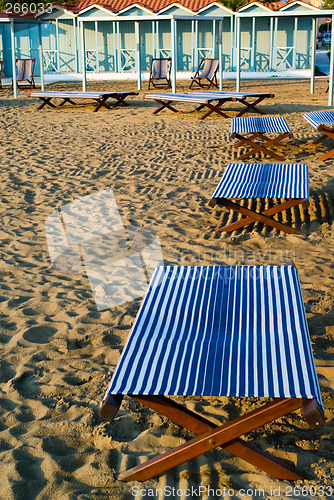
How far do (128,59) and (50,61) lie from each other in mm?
3459

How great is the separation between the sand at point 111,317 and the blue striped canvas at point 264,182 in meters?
0.36

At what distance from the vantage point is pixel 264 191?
17.6ft

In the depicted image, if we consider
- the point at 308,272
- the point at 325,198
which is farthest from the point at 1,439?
the point at 325,198

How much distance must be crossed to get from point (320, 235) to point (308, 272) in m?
Result: 0.95

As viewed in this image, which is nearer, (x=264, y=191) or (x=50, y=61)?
(x=264, y=191)

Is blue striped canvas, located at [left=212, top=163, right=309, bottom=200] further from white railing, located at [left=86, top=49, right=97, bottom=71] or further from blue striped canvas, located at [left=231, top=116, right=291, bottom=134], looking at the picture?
white railing, located at [left=86, top=49, right=97, bottom=71]

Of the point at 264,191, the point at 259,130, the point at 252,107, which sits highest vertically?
the point at 252,107

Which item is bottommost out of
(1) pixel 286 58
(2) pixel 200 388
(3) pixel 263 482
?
(3) pixel 263 482

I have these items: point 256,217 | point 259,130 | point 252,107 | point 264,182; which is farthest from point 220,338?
point 252,107

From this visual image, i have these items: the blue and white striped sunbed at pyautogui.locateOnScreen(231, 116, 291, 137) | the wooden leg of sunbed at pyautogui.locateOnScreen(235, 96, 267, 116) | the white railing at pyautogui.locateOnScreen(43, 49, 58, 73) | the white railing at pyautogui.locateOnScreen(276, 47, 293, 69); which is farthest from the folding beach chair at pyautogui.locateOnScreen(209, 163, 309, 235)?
the white railing at pyautogui.locateOnScreen(43, 49, 58, 73)

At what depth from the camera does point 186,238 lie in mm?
5188

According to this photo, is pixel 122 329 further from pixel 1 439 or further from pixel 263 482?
pixel 263 482

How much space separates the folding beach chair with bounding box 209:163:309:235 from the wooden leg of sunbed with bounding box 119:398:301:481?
313 centimetres

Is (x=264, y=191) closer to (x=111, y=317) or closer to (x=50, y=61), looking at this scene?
(x=111, y=317)
